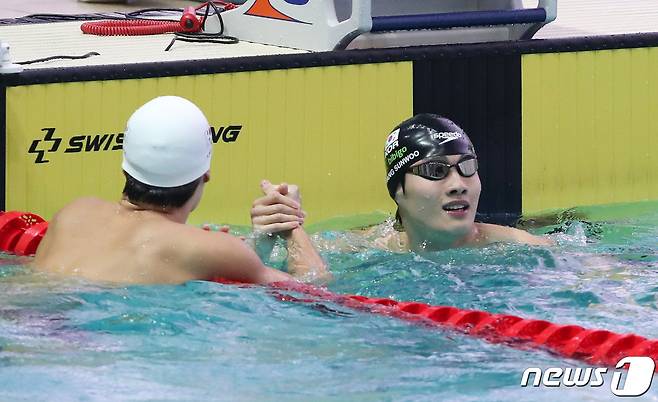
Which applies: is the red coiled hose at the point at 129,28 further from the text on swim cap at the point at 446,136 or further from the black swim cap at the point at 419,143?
the text on swim cap at the point at 446,136

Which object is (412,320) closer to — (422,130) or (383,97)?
(422,130)

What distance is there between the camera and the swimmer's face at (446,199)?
4879mm

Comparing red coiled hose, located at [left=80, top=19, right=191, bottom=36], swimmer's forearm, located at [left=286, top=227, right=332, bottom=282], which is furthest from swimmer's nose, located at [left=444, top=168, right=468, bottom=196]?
red coiled hose, located at [left=80, top=19, right=191, bottom=36]

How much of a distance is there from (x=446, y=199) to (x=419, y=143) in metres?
0.23

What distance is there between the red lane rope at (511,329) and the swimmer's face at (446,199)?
2.07 ft

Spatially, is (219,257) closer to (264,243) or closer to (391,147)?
(264,243)

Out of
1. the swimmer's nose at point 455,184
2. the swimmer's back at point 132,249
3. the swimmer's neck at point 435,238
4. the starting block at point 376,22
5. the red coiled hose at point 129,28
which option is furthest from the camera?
the red coiled hose at point 129,28

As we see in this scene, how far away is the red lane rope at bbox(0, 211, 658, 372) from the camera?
3.79 m

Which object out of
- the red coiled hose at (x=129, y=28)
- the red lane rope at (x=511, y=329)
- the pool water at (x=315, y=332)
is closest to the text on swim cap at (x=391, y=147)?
the pool water at (x=315, y=332)

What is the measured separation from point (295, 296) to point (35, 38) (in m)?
2.86

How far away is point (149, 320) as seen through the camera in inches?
157

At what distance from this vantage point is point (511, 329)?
157 inches

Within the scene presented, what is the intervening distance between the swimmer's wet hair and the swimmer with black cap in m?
1.06

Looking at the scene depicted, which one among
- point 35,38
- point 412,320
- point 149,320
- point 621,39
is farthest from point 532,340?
point 35,38
